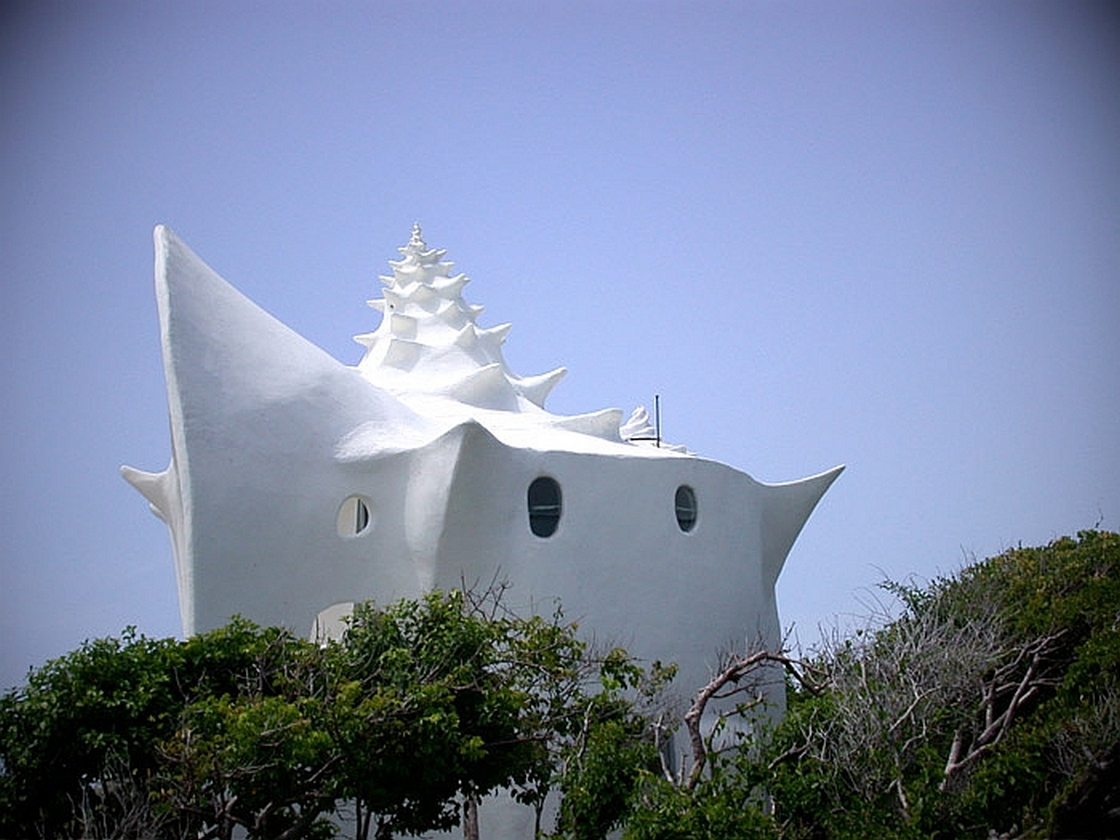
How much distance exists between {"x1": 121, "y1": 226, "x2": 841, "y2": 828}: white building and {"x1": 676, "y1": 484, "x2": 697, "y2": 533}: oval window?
0.12ft

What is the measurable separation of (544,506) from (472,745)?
6712 mm

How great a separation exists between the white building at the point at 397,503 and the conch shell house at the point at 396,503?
0.03 meters

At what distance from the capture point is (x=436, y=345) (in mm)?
25078

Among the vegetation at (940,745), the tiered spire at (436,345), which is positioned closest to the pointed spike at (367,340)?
the tiered spire at (436,345)

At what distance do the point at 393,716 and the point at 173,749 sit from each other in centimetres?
245

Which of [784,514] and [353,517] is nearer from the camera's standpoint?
[353,517]

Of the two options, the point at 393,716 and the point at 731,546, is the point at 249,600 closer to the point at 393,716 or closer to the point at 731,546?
the point at 393,716

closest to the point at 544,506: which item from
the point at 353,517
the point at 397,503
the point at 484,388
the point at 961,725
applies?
the point at 397,503

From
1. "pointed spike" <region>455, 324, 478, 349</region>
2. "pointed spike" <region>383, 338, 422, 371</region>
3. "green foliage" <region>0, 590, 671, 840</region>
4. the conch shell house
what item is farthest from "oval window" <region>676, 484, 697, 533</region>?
"pointed spike" <region>383, 338, 422, 371</region>

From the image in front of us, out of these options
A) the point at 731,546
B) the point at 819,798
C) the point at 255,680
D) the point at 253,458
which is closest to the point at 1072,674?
the point at 819,798

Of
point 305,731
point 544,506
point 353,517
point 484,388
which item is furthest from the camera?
point 484,388

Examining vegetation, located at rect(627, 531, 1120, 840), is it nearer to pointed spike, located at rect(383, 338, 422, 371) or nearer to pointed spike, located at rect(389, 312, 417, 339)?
pointed spike, located at rect(383, 338, 422, 371)

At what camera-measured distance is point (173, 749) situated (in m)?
14.7

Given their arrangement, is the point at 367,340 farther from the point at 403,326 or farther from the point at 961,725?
the point at 961,725
